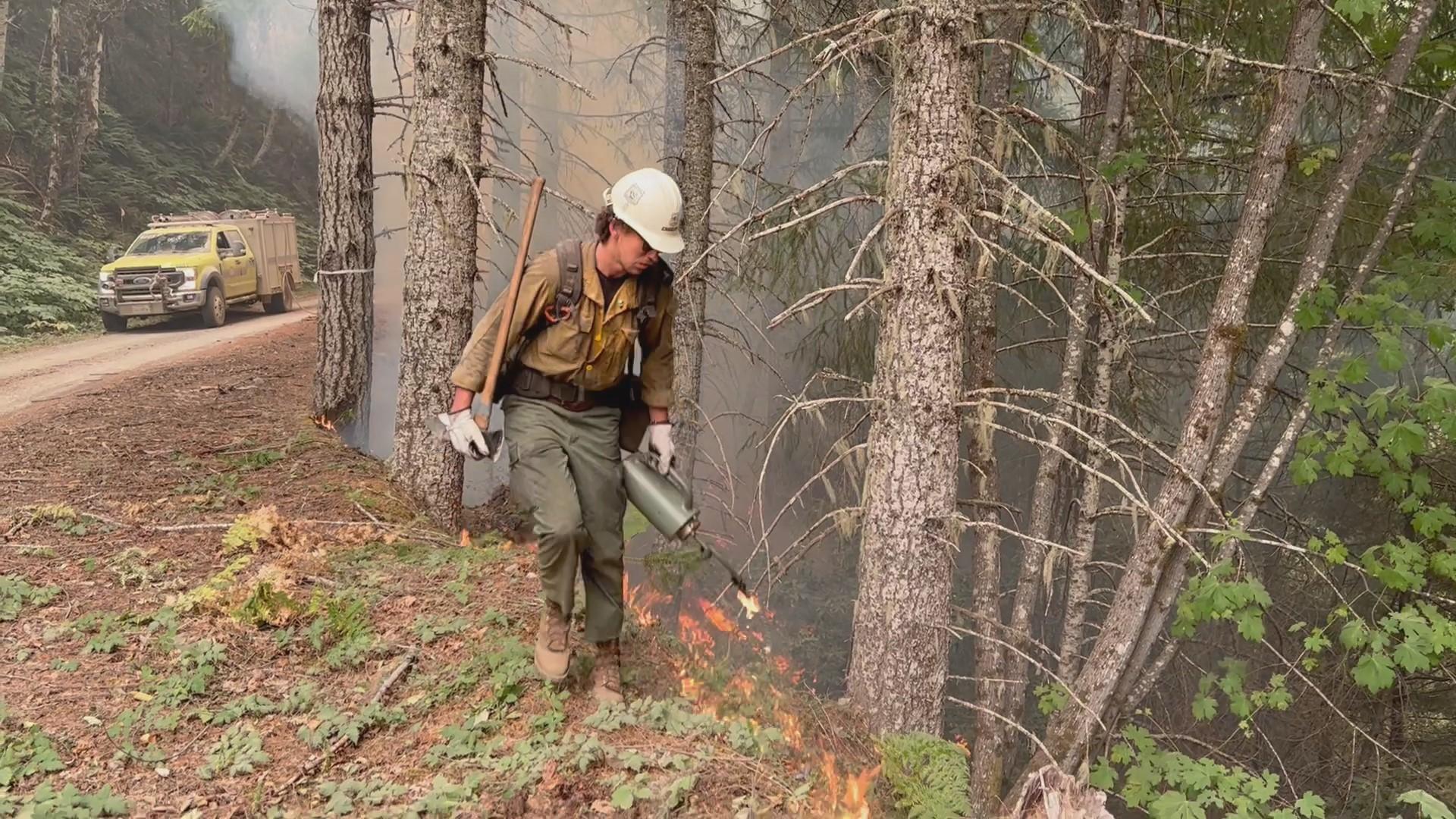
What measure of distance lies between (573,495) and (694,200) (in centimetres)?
514

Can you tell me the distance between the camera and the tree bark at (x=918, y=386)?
13.7ft

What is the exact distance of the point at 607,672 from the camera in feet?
13.2

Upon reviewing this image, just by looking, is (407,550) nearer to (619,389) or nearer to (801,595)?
(619,389)

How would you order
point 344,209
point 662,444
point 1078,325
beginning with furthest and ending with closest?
point 344,209
point 1078,325
point 662,444

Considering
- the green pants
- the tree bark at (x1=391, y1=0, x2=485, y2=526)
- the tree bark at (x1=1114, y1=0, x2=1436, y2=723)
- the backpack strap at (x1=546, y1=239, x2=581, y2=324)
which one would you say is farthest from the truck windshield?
the tree bark at (x1=1114, y1=0, x2=1436, y2=723)

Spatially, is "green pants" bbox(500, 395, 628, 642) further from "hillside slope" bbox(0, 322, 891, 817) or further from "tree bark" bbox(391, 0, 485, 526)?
"tree bark" bbox(391, 0, 485, 526)

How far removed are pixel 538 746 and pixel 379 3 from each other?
6.69m

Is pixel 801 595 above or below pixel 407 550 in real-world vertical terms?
below

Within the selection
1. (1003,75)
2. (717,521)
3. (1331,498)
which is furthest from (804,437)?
(1003,75)

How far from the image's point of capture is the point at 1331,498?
10.4 m

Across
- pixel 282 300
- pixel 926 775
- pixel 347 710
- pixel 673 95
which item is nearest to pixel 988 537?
pixel 926 775

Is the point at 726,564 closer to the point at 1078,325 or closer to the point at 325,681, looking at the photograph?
the point at 325,681

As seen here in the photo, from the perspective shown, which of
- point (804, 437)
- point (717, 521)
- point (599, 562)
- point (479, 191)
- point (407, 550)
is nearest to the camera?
point (599, 562)

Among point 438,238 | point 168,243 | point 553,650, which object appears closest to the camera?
point 553,650
